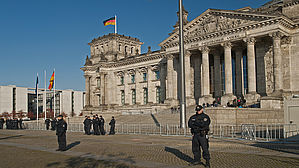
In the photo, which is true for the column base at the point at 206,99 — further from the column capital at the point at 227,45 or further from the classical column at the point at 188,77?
the column capital at the point at 227,45

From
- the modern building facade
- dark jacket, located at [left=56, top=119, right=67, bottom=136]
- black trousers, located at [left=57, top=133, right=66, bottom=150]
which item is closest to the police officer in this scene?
black trousers, located at [left=57, top=133, right=66, bottom=150]

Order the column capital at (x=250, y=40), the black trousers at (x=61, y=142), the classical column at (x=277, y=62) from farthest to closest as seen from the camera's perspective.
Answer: the column capital at (x=250, y=40) < the classical column at (x=277, y=62) < the black trousers at (x=61, y=142)

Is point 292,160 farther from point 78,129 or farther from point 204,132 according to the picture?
point 78,129

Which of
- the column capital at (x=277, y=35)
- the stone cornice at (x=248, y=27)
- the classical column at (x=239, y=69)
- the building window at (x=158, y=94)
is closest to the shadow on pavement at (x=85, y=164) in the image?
the column capital at (x=277, y=35)

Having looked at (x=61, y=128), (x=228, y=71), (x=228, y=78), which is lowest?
(x=61, y=128)

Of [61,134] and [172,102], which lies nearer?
[61,134]

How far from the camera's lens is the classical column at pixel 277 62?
38.1 m

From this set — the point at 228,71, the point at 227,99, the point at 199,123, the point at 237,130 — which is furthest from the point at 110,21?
the point at 199,123

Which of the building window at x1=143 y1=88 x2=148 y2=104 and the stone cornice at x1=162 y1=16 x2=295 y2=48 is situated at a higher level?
the stone cornice at x1=162 y1=16 x2=295 y2=48

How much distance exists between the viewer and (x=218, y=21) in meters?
44.4

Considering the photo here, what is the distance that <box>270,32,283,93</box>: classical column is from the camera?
125 feet

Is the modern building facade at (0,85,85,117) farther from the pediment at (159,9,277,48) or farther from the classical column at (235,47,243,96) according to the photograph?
the classical column at (235,47,243,96)

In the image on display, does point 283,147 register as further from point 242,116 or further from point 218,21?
point 218,21

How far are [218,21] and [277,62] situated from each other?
411 inches
